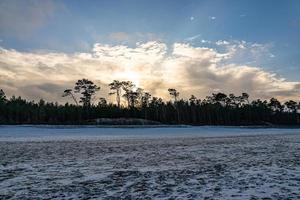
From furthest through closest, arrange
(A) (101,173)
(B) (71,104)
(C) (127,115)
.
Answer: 1. (B) (71,104)
2. (C) (127,115)
3. (A) (101,173)

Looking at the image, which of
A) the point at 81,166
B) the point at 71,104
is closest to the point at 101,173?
the point at 81,166

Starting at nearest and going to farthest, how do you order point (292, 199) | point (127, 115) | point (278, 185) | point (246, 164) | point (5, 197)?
point (292, 199) < point (5, 197) < point (278, 185) < point (246, 164) < point (127, 115)

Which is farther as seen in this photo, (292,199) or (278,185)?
(278,185)

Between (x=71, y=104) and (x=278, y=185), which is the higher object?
(x=71, y=104)

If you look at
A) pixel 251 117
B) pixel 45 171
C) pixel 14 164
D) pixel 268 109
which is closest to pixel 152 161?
pixel 45 171

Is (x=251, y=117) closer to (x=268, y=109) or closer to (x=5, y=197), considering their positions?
(x=268, y=109)

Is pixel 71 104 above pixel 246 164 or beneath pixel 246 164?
above

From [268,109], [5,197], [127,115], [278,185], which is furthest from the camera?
[268,109]

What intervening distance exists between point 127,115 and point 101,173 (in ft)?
299

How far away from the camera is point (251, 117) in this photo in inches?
5443

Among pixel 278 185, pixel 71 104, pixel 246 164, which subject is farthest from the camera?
pixel 71 104

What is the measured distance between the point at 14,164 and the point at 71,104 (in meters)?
97.3

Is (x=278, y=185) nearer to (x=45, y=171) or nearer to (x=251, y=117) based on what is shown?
(x=45, y=171)

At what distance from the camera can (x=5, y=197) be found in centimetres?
856
